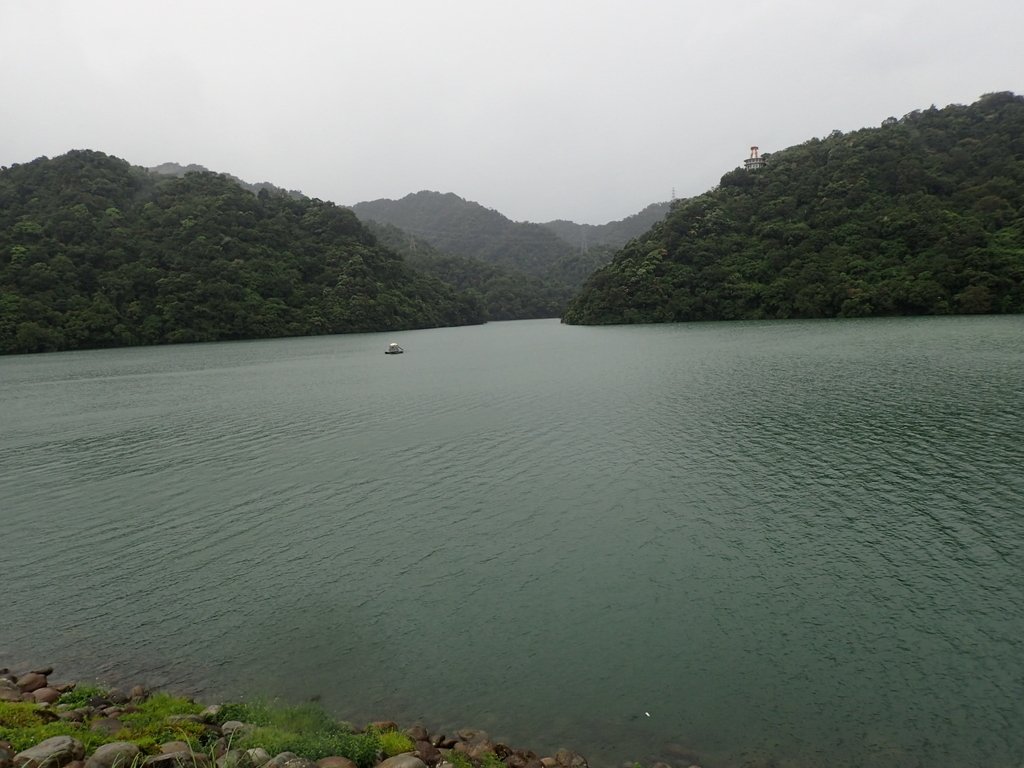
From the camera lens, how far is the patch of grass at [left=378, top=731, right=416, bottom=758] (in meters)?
7.36

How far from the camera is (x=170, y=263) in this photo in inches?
3937

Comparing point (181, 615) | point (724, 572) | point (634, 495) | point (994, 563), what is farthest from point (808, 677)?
point (181, 615)

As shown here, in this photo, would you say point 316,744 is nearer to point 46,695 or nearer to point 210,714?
point 210,714

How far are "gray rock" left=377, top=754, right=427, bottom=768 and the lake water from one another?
1638mm

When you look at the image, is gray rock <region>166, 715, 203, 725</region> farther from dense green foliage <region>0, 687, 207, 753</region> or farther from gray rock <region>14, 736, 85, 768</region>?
gray rock <region>14, 736, 85, 768</region>

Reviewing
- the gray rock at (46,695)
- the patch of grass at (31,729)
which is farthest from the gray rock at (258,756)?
the gray rock at (46,695)

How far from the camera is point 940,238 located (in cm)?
7719

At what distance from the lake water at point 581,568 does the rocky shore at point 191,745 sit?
65 centimetres

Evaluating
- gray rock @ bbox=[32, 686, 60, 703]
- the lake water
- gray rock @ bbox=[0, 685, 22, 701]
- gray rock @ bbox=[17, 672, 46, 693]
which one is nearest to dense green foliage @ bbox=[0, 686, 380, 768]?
gray rock @ bbox=[32, 686, 60, 703]

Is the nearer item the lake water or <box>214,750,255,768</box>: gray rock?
<box>214,750,255,768</box>: gray rock

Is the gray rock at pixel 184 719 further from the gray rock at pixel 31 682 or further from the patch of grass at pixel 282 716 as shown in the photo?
the gray rock at pixel 31 682

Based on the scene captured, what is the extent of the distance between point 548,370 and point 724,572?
118ft

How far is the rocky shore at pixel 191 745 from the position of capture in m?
6.55

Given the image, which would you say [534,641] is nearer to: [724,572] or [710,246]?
[724,572]
